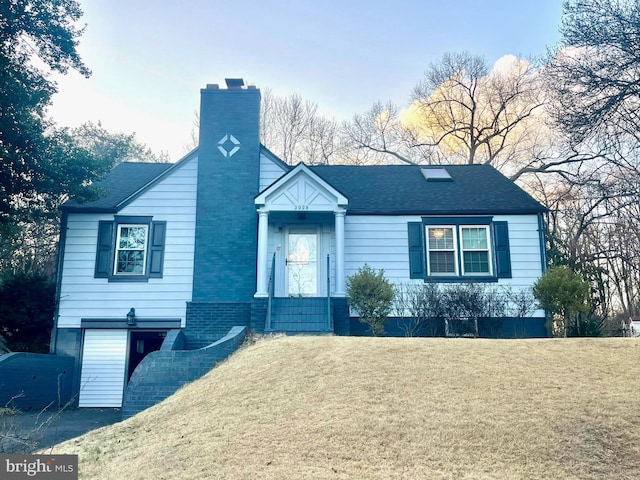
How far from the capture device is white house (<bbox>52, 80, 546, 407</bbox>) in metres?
13.3

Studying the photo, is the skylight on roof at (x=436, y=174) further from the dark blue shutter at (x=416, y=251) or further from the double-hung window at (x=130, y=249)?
the double-hung window at (x=130, y=249)

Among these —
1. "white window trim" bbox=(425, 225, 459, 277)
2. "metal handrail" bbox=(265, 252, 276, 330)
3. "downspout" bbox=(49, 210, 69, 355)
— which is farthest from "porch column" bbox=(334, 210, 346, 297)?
"downspout" bbox=(49, 210, 69, 355)

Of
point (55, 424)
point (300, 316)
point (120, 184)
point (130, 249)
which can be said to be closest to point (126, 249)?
point (130, 249)

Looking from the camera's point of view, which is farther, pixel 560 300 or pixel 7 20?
pixel 7 20

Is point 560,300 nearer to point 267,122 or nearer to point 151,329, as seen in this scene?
point 151,329

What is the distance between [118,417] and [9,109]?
26.2ft

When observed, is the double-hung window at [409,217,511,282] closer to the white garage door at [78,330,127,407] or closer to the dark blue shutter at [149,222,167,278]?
the dark blue shutter at [149,222,167,278]

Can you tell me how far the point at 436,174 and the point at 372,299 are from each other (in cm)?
652

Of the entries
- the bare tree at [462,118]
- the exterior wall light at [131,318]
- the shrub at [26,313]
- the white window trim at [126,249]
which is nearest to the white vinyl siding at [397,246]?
the white window trim at [126,249]

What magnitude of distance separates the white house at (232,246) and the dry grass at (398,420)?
4.91 meters

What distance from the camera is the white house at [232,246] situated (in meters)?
13.3

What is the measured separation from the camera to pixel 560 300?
11.8m

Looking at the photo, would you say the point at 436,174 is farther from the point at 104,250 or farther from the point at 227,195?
the point at 104,250

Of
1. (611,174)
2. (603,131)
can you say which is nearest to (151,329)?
(603,131)
